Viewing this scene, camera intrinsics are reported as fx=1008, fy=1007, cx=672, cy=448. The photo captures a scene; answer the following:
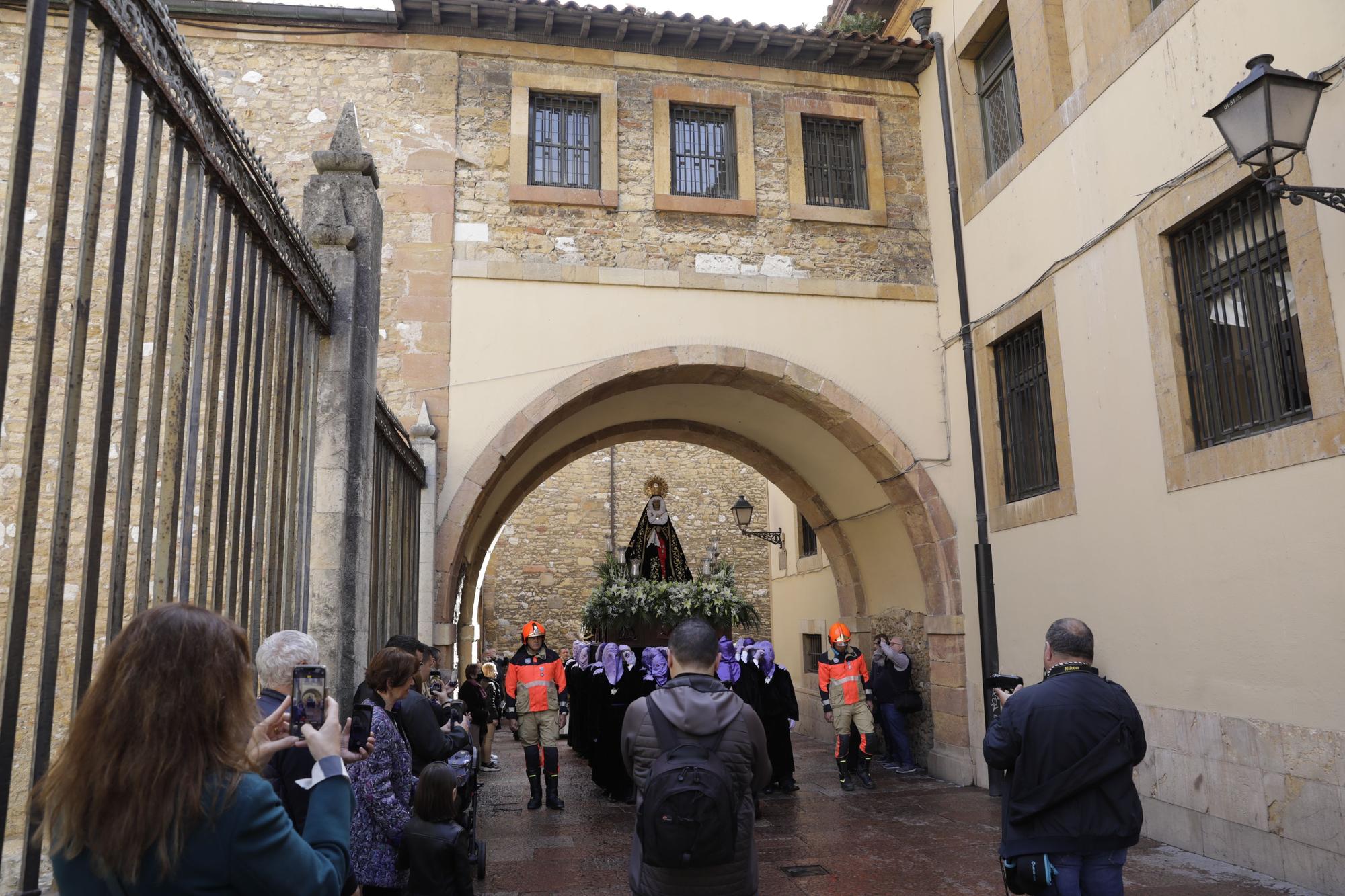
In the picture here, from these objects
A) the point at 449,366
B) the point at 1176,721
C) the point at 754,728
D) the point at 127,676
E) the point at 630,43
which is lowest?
the point at 1176,721

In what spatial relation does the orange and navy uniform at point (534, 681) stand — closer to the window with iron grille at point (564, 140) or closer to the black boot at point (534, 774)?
the black boot at point (534, 774)

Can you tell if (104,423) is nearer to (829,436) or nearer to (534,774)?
(534,774)

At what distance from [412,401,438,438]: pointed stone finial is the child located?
Answer: 5.52 m

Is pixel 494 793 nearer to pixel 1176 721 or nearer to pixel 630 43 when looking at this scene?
pixel 1176 721

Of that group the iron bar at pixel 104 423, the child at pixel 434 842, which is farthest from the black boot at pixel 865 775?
the iron bar at pixel 104 423

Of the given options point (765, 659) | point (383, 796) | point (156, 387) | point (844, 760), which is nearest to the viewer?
point (156, 387)

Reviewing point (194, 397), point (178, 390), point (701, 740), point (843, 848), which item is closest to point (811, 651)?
point (843, 848)

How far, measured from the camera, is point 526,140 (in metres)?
10.3

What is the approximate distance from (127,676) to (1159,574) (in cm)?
704

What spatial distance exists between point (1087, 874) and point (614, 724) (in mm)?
6411

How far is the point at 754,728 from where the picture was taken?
3277mm

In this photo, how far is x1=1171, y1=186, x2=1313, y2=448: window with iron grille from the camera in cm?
625

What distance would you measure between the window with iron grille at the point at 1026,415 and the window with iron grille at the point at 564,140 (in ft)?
14.9

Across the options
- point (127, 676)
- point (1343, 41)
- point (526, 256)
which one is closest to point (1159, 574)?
point (1343, 41)
